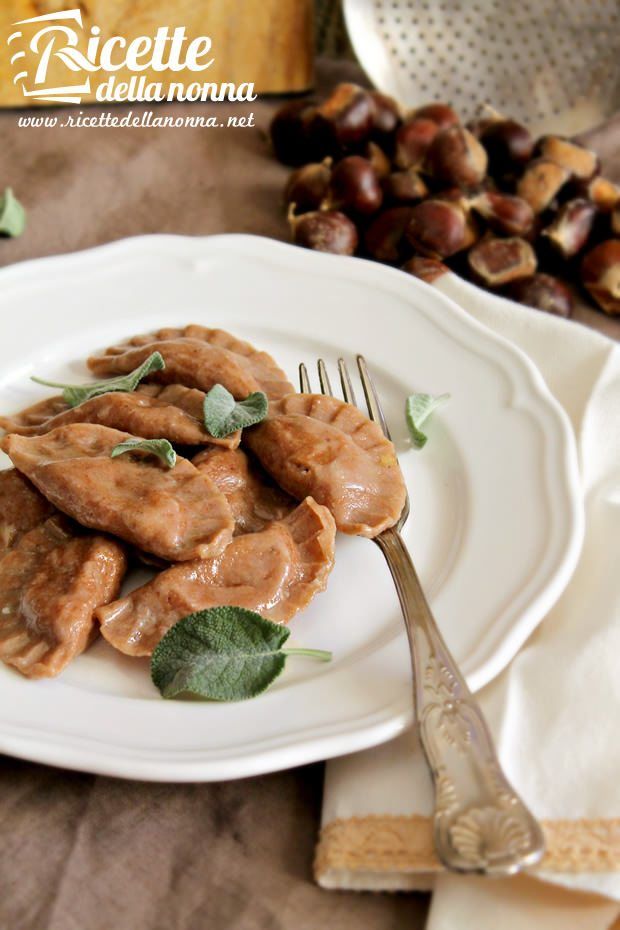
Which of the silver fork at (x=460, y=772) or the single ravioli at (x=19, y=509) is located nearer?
the silver fork at (x=460, y=772)

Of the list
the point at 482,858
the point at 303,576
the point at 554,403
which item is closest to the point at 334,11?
the point at 554,403

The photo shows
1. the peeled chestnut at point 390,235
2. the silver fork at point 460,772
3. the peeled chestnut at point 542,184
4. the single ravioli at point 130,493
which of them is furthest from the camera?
the peeled chestnut at point 542,184

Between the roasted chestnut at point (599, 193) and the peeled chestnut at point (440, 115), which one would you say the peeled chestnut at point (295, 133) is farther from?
the roasted chestnut at point (599, 193)

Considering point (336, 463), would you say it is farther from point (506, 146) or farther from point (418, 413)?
point (506, 146)

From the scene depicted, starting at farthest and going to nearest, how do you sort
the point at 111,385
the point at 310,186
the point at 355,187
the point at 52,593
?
the point at 310,186 < the point at 355,187 < the point at 111,385 < the point at 52,593

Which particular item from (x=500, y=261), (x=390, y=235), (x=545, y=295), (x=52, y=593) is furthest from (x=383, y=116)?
(x=52, y=593)

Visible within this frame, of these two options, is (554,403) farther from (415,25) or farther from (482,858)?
(415,25)

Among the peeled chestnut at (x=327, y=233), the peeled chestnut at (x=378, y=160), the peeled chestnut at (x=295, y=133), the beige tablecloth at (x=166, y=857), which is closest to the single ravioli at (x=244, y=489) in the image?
the beige tablecloth at (x=166, y=857)
